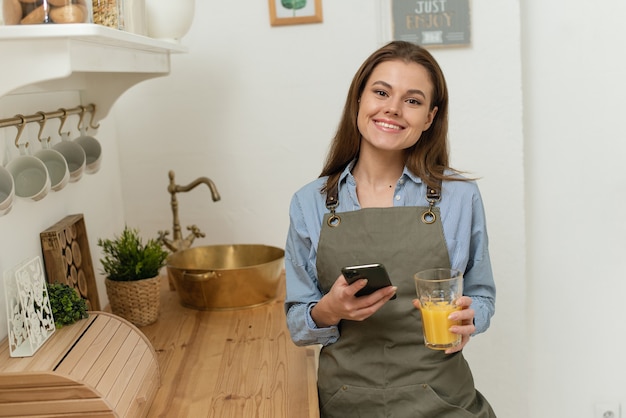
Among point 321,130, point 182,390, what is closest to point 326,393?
point 182,390

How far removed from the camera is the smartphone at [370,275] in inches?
60.3

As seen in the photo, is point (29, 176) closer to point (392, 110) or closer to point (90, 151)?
point (90, 151)

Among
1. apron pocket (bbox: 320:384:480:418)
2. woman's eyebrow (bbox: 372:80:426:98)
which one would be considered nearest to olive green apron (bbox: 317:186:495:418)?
apron pocket (bbox: 320:384:480:418)

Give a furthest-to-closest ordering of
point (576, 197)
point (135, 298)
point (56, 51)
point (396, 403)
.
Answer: point (576, 197)
point (135, 298)
point (396, 403)
point (56, 51)

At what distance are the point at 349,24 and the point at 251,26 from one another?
304mm

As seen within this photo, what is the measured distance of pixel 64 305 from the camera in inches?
68.4

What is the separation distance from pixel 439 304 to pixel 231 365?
59 cm

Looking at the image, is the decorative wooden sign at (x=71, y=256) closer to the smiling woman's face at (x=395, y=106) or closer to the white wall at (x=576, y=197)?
the smiling woman's face at (x=395, y=106)

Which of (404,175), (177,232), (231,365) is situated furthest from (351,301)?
(177,232)

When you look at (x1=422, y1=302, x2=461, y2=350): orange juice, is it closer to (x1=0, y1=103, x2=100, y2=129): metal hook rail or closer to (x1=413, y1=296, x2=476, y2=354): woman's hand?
(x1=413, y1=296, x2=476, y2=354): woman's hand

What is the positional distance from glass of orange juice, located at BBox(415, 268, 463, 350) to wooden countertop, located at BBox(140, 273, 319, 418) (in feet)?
0.97

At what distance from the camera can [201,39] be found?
2.62 meters

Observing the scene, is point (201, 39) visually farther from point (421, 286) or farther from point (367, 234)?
point (421, 286)

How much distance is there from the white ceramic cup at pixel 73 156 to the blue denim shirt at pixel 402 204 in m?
0.58
